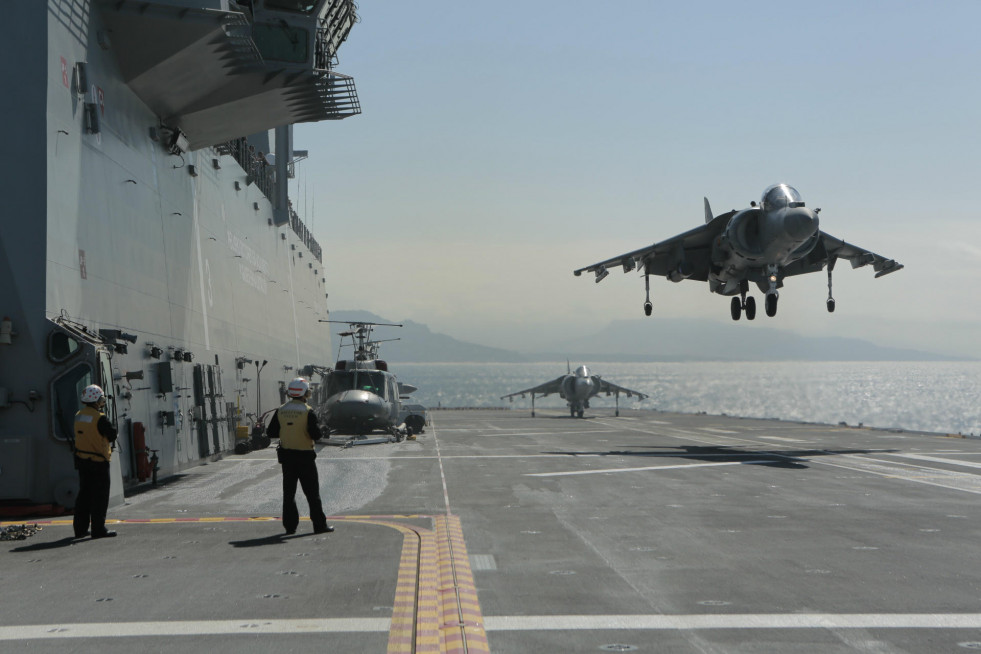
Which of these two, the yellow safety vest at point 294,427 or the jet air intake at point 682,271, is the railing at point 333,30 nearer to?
the jet air intake at point 682,271

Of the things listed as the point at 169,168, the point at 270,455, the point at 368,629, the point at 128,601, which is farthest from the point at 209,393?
the point at 368,629

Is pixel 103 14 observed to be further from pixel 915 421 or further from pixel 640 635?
pixel 915 421

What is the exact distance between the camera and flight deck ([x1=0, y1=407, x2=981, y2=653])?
6156 mm

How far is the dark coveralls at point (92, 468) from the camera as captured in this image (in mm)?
10812

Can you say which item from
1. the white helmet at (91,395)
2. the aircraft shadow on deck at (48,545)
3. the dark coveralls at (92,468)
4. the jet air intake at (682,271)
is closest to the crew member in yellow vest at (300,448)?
the dark coveralls at (92,468)

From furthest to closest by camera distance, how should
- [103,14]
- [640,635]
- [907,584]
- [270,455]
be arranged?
[270,455] < [103,14] < [907,584] < [640,635]

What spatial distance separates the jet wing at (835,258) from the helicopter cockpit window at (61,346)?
24.7 metres

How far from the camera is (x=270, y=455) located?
26031 mm

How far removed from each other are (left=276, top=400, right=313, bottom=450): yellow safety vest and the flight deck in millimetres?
1148

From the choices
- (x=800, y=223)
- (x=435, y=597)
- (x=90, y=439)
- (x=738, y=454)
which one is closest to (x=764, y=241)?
(x=800, y=223)

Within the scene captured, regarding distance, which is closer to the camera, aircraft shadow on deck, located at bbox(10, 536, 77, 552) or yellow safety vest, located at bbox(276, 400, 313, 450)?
aircraft shadow on deck, located at bbox(10, 536, 77, 552)

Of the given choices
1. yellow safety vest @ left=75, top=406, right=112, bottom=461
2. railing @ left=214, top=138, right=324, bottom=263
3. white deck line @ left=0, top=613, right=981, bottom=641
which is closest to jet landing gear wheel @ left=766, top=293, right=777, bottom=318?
railing @ left=214, top=138, right=324, bottom=263

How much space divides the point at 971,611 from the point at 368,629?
4.74 meters

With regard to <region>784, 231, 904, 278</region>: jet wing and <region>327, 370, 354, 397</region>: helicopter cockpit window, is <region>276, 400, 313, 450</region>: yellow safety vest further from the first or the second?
<region>784, 231, 904, 278</region>: jet wing
